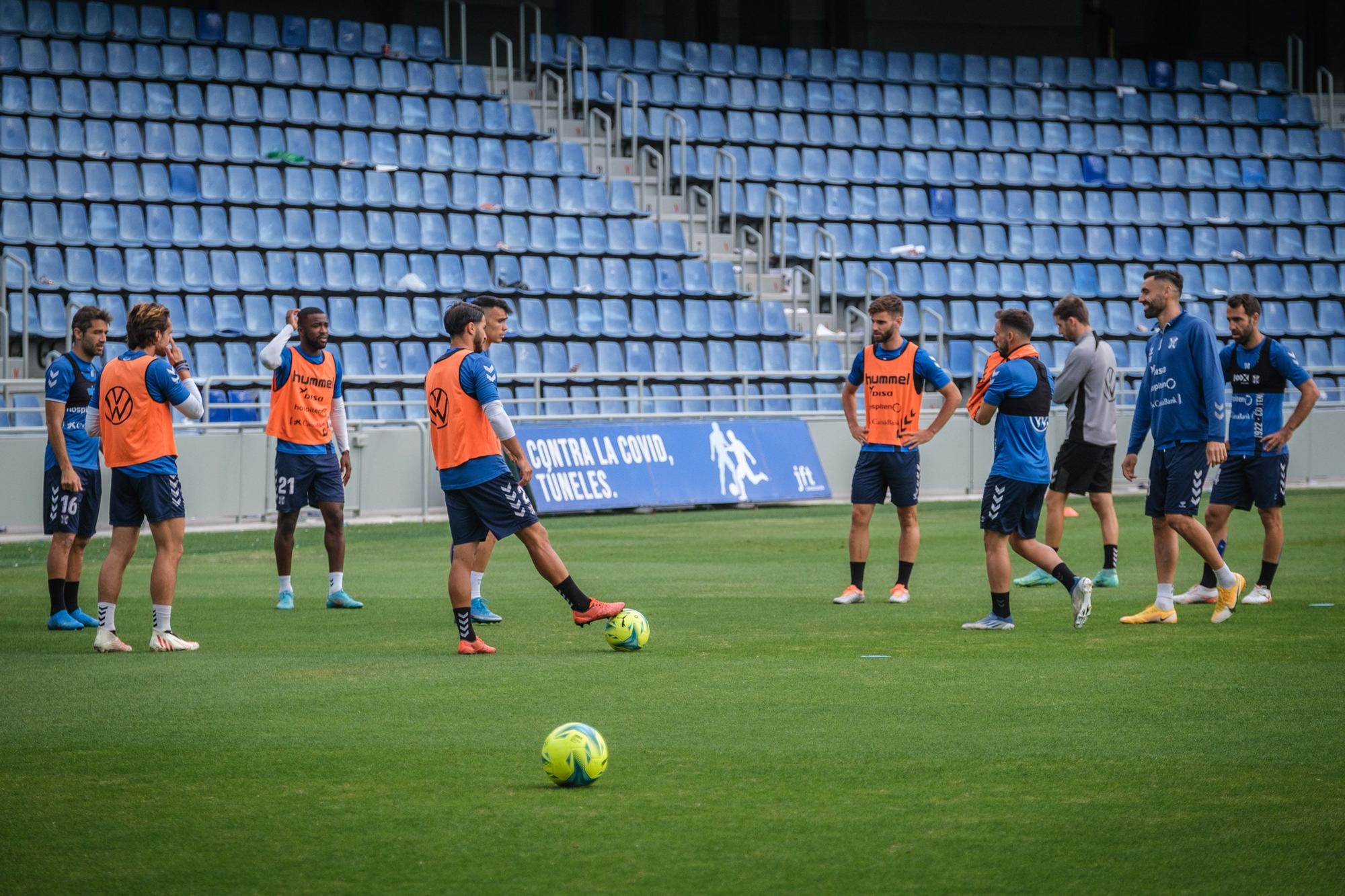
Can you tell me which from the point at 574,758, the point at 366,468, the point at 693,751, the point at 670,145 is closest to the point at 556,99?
the point at 670,145

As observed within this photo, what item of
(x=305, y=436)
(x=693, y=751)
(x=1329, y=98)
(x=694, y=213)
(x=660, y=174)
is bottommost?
(x=693, y=751)

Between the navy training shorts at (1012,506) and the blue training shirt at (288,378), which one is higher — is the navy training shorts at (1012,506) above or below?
below

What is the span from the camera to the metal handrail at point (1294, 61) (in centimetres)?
3459

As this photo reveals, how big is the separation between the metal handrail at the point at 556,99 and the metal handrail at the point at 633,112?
1.00 meters

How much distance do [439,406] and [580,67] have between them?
2093 cm

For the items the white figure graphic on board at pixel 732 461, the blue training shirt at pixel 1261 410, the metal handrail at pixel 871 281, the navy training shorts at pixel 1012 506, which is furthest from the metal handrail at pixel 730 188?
the navy training shorts at pixel 1012 506

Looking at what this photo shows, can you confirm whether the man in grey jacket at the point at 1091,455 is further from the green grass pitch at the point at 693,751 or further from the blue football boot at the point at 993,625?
the blue football boot at the point at 993,625

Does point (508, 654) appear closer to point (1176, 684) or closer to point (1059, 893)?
point (1176, 684)

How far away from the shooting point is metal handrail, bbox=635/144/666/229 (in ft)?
90.1

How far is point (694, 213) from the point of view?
2806cm

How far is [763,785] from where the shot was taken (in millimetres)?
6137

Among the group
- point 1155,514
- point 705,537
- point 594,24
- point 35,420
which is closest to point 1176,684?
point 1155,514

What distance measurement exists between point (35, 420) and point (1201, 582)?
1415 centimetres

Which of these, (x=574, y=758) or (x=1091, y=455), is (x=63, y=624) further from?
(x=1091, y=455)
